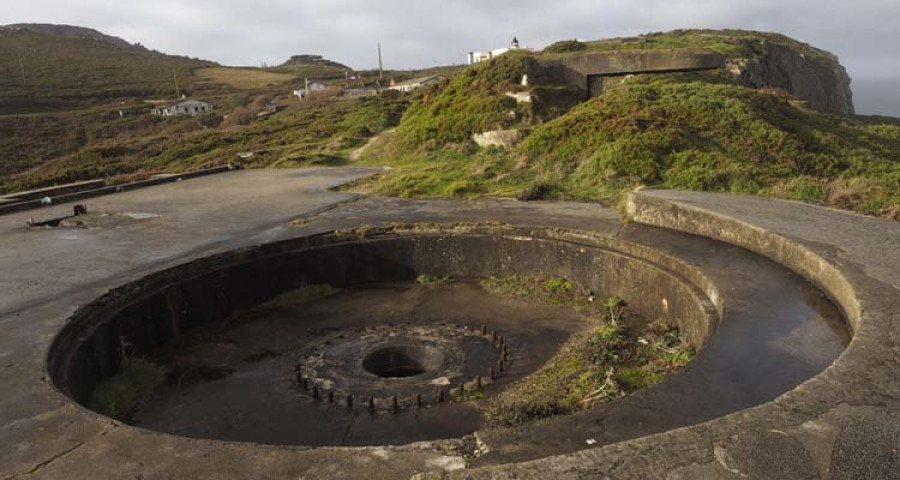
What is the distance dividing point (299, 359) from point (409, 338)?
1412mm

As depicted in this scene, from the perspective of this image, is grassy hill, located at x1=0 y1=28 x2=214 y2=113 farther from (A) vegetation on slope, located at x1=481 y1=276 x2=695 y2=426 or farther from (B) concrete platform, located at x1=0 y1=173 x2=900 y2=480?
(A) vegetation on slope, located at x1=481 y1=276 x2=695 y2=426

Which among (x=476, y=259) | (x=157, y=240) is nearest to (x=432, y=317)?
(x=476, y=259)

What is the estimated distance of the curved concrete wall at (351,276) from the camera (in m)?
6.55

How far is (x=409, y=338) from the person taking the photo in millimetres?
7820

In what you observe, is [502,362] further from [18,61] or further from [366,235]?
[18,61]

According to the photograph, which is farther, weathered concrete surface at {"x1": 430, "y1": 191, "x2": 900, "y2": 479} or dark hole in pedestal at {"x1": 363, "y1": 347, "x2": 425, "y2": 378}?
dark hole in pedestal at {"x1": 363, "y1": 347, "x2": 425, "y2": 378}

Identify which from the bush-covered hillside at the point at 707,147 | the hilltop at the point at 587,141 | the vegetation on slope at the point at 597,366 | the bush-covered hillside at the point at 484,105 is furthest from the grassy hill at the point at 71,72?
the vegetation on slope at the point at 597,366

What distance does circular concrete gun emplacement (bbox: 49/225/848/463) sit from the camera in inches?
170

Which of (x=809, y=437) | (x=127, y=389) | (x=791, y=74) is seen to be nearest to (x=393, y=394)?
(x=127, y=389)

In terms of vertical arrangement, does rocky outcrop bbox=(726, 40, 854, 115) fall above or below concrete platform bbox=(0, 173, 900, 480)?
above

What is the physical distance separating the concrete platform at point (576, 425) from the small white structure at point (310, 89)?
5566cm

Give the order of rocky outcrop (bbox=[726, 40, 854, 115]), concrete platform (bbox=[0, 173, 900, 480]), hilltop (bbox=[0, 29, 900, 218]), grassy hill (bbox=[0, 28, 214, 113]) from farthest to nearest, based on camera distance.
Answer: grassy hill (bbox=[0, 28, 214, 113]) < rocky outcrop (bbox=[726, 40, 854, 115]) < hilltop (bbox=[0, 29, 900, 218]) < concrete platform (bbox=[0, 173, 900, 480])

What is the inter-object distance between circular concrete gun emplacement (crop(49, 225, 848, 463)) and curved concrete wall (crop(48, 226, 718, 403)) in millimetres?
24

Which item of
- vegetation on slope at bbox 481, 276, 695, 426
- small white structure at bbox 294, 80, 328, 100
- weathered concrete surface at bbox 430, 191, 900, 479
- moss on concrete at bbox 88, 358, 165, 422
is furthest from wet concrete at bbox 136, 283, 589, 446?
small white structure at bbox 294, 80, 328, 100
